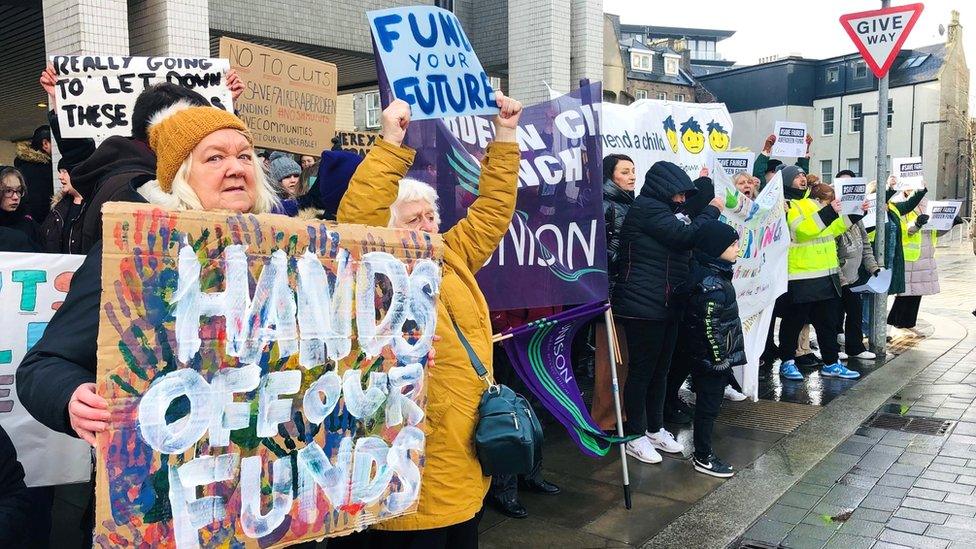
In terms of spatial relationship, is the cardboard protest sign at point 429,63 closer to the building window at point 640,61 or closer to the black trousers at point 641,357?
the black trousers at point 641,357

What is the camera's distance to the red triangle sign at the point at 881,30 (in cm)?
887

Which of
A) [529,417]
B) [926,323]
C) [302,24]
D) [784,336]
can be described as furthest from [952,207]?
[529,417]

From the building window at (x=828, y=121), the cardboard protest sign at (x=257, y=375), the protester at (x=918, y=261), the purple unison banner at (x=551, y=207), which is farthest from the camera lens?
the building window at (x=828, y=121)

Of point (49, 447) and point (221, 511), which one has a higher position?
point (221, 511)

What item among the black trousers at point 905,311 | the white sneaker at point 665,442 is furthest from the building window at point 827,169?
the white sneaker at point 665,442

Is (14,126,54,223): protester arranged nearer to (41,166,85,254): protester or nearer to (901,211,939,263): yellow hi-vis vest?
(41,166,85,254): protester

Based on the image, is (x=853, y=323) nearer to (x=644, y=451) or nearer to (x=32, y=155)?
(x=644, y=451)

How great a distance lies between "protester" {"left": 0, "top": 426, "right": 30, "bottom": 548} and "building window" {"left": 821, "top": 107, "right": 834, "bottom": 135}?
57.6 metres

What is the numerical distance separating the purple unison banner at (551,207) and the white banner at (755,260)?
6.71 ft

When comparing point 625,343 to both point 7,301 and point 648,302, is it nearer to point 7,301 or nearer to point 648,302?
point 648,302

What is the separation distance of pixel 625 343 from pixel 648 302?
0.78 m

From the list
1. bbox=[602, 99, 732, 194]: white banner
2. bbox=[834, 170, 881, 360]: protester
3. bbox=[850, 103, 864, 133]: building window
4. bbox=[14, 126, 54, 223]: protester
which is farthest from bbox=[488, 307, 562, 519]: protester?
bbox=[850, 103, 864, 133]: building window

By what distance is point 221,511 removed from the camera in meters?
1.88

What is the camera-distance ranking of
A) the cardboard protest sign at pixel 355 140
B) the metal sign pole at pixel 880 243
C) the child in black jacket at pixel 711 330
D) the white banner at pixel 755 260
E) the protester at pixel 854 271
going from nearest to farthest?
1. the child in black jacket at pixel 711 330
2. the white banner at pixel 755 260
3. the cardboard protest sign at pixel 355 140
4. the protester at pixel 854 271
5. the metal sign pole at pixel 880 243
